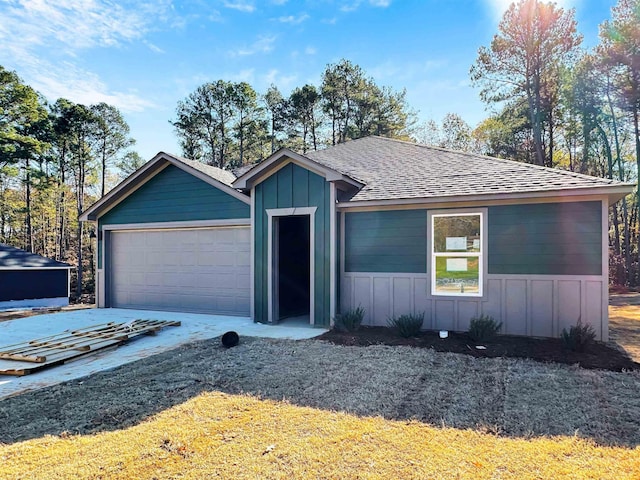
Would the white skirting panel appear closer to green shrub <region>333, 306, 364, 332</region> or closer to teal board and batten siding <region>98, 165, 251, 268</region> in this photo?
green shrub <region>333, 306, 364, 332</region>

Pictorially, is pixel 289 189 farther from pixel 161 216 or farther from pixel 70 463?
pixel 70 463

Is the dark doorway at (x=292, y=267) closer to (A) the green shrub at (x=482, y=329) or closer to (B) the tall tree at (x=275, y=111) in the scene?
(A) the green shrub at (x=482, y=329)

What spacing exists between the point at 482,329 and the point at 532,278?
4.26 feet

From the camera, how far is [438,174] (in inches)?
327

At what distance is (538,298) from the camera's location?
→ 6.63 m

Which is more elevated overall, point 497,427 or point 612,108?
point 612,108

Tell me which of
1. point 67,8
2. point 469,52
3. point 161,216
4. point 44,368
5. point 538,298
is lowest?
point 44,368

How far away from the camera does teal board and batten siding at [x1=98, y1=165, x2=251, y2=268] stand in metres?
9.34

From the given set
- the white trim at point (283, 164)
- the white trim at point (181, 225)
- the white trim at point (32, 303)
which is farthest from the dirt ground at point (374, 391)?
the white trim at point (32, 303)

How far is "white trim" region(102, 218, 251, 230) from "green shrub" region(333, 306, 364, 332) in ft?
10.5

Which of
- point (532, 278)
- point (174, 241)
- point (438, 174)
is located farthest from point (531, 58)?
point (174, 241)

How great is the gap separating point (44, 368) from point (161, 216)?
5.47 metres

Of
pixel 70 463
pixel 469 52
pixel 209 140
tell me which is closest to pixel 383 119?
pixel 469 52

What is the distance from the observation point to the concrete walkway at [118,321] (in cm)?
488
